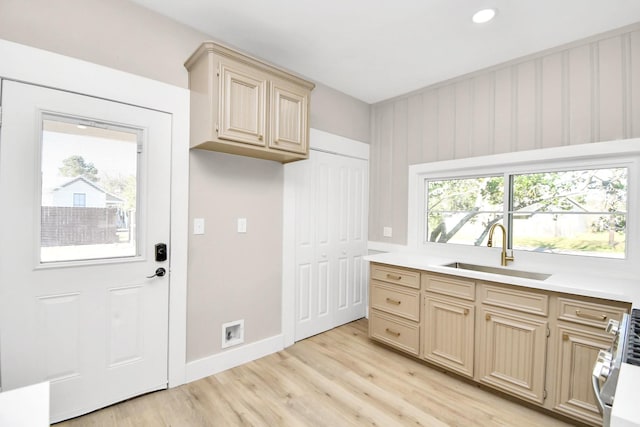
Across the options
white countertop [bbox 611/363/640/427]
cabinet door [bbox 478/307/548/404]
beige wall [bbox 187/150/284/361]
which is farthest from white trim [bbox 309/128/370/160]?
white countertop [bbox 611/363/640/427]

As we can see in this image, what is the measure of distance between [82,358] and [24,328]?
357 mm

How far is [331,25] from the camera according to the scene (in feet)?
7.25

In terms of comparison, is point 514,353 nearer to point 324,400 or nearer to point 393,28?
point 324,400

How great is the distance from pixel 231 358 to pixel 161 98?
2082 millimetres

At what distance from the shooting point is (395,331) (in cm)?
279

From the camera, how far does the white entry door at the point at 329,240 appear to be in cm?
304

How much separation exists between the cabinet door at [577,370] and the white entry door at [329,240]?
78.5 inches

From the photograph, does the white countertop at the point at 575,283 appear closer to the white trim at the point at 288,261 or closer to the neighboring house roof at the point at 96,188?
the white trim at the point at 288,261

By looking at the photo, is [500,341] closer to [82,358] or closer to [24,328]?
[82,358]

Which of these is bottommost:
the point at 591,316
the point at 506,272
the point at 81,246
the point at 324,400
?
the point at 324,400

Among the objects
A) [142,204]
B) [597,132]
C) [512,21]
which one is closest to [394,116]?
[512,21]

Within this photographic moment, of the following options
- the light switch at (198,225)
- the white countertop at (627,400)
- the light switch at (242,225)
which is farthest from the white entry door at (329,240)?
the white countertop at (627,400)

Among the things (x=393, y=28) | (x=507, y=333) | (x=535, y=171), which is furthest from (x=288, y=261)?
Result: (x=535, y=171)

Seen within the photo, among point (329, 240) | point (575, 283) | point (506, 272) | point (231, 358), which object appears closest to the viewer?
point (575, 283)
